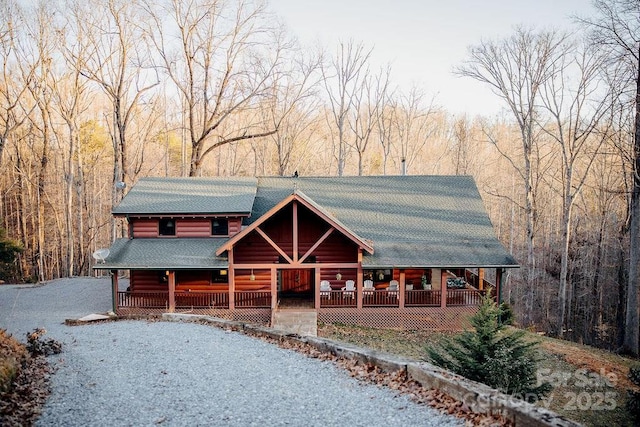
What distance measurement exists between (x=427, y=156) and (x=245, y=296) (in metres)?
35.8

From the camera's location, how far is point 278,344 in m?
11.6

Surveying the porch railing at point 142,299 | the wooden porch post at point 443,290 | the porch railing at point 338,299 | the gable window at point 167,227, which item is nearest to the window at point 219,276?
the porch railing at point 142,299

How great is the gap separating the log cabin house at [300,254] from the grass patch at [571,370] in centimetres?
144

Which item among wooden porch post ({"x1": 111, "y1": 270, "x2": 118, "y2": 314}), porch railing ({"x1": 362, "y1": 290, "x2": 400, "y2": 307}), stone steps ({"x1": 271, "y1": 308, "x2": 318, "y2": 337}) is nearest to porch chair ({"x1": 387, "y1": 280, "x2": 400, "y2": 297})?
porch railing ({"x1": 362, "y1": 290, "x2": 400, "y2": 307})

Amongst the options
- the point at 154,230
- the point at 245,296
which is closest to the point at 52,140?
the point at 154,230

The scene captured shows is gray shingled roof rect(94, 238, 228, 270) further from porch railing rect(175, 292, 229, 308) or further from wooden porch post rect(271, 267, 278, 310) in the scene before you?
wooden porch post rect(271, 267, 278, 310)

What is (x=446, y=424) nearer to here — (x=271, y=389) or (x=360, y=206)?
(x=271, y=389)

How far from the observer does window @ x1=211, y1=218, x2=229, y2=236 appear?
20156mm

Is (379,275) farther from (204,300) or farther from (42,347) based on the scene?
(42,347)

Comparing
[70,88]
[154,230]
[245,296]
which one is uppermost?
[70,88]

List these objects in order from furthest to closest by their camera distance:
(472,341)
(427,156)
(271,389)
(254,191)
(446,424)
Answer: (427,156)
(254,191)
(472,341)
(271,389)
(446,424)

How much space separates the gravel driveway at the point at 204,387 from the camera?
22.5 feet

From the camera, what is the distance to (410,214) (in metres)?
21.5

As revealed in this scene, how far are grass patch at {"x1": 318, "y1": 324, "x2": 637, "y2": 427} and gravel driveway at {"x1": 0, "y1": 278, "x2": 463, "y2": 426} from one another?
5.05m
